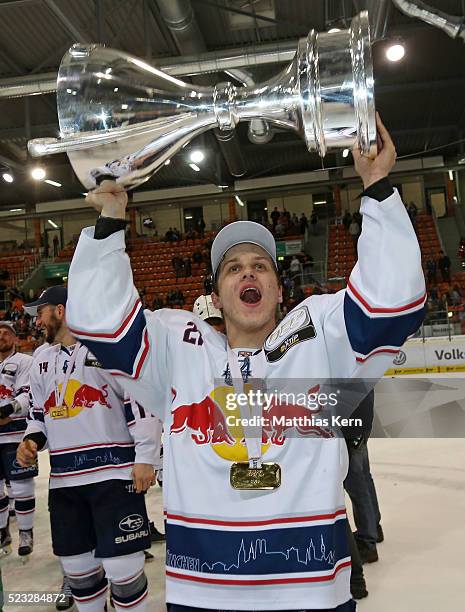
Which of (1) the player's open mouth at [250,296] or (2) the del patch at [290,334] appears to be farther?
(1) the player's open mouth at [250,296]

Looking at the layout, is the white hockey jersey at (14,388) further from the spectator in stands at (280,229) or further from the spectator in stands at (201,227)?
the spectator in stands at (201,227)

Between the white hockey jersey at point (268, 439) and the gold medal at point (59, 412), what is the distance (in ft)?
4.46

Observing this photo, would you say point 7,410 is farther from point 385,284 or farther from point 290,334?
point 385,284

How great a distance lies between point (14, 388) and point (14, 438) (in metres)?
0.34

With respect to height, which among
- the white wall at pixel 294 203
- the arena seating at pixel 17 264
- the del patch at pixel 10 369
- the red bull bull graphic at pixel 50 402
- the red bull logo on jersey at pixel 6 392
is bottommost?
the red bull logo on jersey at pixel 6 392

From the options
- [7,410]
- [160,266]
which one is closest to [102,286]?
[7,410]

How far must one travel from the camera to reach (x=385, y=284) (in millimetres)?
959

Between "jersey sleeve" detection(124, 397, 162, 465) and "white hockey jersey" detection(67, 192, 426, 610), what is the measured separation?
1107mm

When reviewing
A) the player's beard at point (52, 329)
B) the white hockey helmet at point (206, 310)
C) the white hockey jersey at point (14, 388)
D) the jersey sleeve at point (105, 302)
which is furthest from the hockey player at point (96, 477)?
the white hockey jersey at point (14, 388)

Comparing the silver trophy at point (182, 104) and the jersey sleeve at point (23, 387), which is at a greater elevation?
the silver trophy at point (182, 104)

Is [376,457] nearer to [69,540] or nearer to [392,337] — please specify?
[69,540]

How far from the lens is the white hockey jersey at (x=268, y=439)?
98 cm

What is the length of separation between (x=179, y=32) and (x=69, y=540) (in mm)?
6856

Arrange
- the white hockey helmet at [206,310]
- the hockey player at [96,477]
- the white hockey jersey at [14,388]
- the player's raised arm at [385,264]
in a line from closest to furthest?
the player's raised arm at [385,264]
the hockey player at [96,477]
the white hockey helmet at [206,310]
the white hockey jersey at [14,388]
